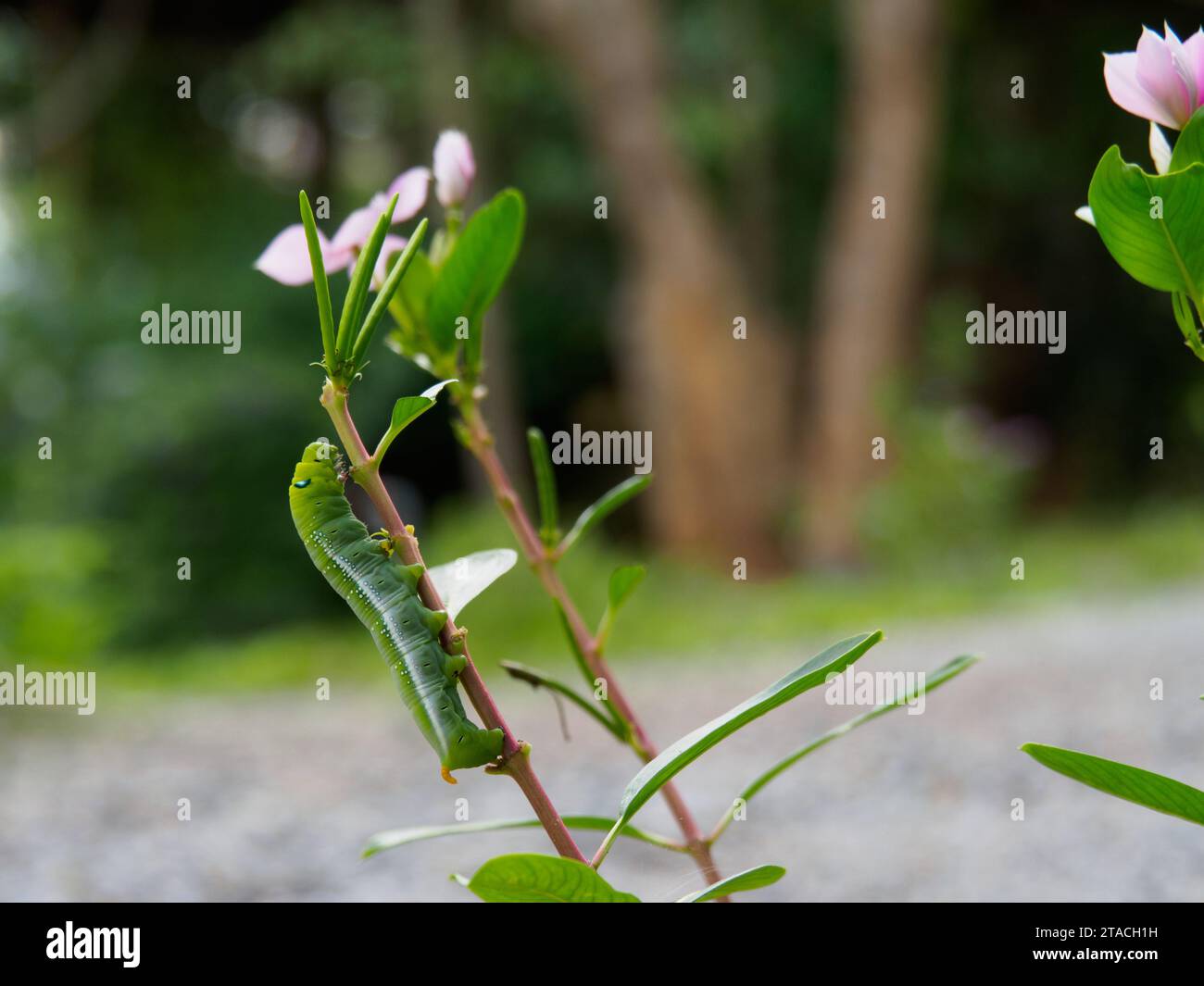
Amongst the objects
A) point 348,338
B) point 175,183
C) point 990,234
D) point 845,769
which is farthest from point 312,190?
point 348,338

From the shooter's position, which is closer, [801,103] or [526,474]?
[526,474]

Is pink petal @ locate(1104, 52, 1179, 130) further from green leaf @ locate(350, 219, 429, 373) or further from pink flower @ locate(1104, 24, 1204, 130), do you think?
green leaf @ locate(350, 219, 429, 373)

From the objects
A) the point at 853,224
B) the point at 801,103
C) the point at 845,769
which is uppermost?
the point at 801,103

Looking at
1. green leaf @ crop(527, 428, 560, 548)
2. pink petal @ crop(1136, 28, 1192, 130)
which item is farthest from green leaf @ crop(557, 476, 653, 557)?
pink petal @ crop(1136, 28, 1192, 130)

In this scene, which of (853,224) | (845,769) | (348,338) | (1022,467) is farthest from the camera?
(853,224)

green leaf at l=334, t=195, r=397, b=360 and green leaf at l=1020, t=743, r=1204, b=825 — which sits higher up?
green leaf at l=334, t=195, r=397, b=360

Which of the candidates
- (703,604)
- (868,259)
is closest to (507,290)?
(868,259)

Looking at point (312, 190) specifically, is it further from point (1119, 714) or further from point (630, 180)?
point (1119, 714)

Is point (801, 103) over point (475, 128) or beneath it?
over
